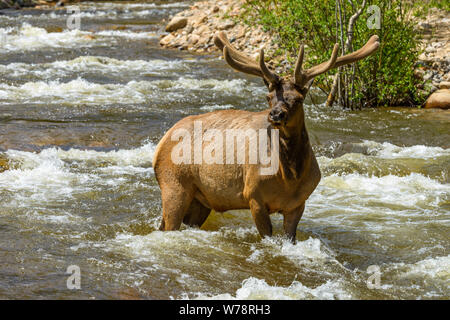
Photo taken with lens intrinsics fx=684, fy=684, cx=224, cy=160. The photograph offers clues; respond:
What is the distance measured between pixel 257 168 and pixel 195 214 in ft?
3.83

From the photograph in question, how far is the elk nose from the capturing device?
558 cm

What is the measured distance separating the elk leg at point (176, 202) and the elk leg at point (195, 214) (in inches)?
13.2

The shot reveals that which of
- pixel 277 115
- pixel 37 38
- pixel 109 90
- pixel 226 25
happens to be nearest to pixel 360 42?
pixel 109 90

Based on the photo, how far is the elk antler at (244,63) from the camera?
232 inches

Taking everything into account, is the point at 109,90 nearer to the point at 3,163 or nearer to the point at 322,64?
the point at 3,163

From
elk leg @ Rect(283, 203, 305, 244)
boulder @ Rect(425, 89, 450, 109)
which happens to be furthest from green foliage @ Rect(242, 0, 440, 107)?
elk leg @ Rect(283, 203, 305, 244)

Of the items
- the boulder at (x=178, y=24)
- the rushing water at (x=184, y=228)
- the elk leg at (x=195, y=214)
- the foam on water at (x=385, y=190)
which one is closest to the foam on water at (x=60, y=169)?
the rushing water at (x=184, y=228)

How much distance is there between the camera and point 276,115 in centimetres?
557

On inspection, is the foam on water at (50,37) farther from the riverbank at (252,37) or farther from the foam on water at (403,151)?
the foam on water at (403,151)

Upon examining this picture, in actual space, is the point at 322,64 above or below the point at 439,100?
above

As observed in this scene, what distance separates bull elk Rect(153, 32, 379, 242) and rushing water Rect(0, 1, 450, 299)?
0.36 m

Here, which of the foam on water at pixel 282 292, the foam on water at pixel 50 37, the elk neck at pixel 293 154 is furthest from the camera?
the foam on water at pixel 50 37

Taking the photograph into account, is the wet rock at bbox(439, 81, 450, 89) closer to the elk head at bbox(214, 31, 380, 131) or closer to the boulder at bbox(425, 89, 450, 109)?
the boulder at bbox(425, 89, 450, 109)

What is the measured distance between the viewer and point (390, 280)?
241 inches
